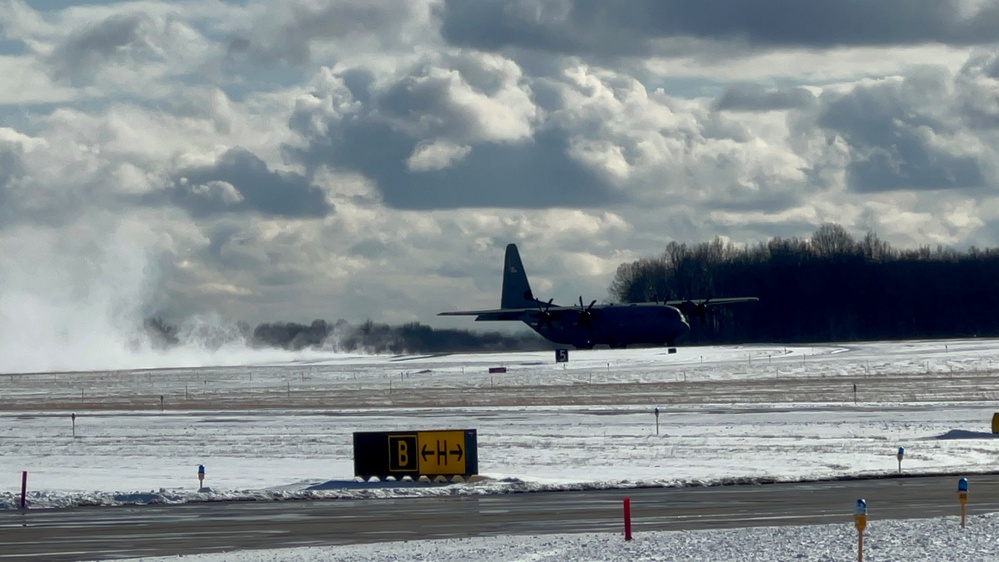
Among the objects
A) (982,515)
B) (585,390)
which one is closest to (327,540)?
(982,515)

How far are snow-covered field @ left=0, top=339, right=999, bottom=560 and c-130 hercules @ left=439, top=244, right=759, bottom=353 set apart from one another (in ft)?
20.5

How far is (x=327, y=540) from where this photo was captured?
20.1 metres

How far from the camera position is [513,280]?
109125mm

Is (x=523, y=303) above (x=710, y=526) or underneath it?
above

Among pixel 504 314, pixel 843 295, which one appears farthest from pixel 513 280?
pixel 843 295

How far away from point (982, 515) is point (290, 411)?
3543 centimetres

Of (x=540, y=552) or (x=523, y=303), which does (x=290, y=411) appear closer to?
(x=540, y=552)

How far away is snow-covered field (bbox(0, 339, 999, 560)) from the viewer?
2659 cm

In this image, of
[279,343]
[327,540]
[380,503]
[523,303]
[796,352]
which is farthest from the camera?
[279,343]

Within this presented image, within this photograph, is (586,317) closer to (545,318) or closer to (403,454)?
(545,318)

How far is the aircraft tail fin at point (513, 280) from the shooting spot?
4279 inches

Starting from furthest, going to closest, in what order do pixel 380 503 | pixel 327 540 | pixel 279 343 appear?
1. pixel 279 343
2. pixel 380 503
3. pixel 327 540

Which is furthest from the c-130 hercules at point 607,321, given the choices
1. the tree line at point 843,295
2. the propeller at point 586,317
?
the tree line at point 843,295

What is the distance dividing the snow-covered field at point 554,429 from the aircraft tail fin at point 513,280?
1036 inches
